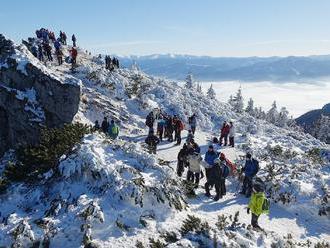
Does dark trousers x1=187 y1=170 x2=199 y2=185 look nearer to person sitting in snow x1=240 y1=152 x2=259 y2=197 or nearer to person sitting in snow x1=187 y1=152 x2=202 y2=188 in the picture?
person sitting in snow x1=187 y1=152 x2=202 y2=188

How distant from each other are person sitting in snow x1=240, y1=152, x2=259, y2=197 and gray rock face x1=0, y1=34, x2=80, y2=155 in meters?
12.0

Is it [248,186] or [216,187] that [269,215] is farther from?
[216,187]

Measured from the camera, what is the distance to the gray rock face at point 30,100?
2706 cm

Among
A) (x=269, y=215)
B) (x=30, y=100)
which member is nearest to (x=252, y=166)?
(x=269, y=215)

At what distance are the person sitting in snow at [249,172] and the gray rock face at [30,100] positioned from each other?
12.0 metres

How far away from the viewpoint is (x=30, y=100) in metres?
27.7

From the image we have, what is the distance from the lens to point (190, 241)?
44.7 ft

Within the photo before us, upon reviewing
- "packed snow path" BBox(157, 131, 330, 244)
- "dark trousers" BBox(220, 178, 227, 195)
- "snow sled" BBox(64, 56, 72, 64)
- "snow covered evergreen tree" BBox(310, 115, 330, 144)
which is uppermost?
"snow sled" BBox(64, 56, 72, 64)

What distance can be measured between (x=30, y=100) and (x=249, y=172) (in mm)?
14835

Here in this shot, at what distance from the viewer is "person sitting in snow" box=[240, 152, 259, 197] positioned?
19.8 m

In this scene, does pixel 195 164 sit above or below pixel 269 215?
above

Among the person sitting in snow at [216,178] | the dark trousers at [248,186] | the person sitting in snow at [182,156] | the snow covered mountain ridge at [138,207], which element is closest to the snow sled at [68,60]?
the snow covered mountain ridge at [138,207]

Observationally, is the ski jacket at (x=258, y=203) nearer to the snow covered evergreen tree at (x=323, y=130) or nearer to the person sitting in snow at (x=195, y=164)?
the person sitting in snow at (x=195, y=164)

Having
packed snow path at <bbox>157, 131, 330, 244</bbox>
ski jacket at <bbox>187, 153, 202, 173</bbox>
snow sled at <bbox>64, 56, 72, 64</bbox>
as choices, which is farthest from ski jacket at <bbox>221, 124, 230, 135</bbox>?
snow sled at <bbox>64, 56, 72, 64</bbox>
